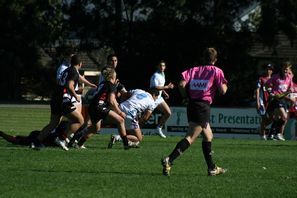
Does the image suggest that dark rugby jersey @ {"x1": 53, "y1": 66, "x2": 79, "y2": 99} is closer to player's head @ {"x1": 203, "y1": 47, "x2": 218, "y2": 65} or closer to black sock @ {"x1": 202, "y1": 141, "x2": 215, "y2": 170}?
player's head @ {"x1": 203, "y1": 47, "x2": 218, "y2": 65}

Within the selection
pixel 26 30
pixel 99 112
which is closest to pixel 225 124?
pixel 99 112

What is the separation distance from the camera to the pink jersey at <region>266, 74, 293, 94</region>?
76.9 feet

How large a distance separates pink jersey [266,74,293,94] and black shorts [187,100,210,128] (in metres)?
11.5

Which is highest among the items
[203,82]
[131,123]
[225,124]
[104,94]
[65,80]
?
[203,82]

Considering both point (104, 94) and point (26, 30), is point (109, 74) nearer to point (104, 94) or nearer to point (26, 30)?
point (104, 94)

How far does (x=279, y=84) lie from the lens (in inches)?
926

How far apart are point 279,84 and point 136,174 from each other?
1212 cm

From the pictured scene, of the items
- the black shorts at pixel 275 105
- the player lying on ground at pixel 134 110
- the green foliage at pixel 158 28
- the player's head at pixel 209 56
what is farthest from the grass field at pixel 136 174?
the green foliage at pixel 158 28

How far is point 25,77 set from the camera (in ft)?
212

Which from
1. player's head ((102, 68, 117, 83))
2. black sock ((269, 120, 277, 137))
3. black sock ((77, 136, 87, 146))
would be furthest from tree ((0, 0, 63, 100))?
player's head ((102, 68, 117, 83))

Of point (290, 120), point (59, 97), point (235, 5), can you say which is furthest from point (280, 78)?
point (235, 5)

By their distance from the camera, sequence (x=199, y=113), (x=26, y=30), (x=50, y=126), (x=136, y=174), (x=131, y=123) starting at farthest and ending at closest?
(x=26, y=30)
(x=131, y=123)
(x=50, y=126)
(x=199, y=113)
(x=136, y=174)

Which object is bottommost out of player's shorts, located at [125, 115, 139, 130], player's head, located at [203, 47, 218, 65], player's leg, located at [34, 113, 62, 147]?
player's shorts, located at [125, 115, 139, 130]

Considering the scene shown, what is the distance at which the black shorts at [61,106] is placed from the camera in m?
16.3
